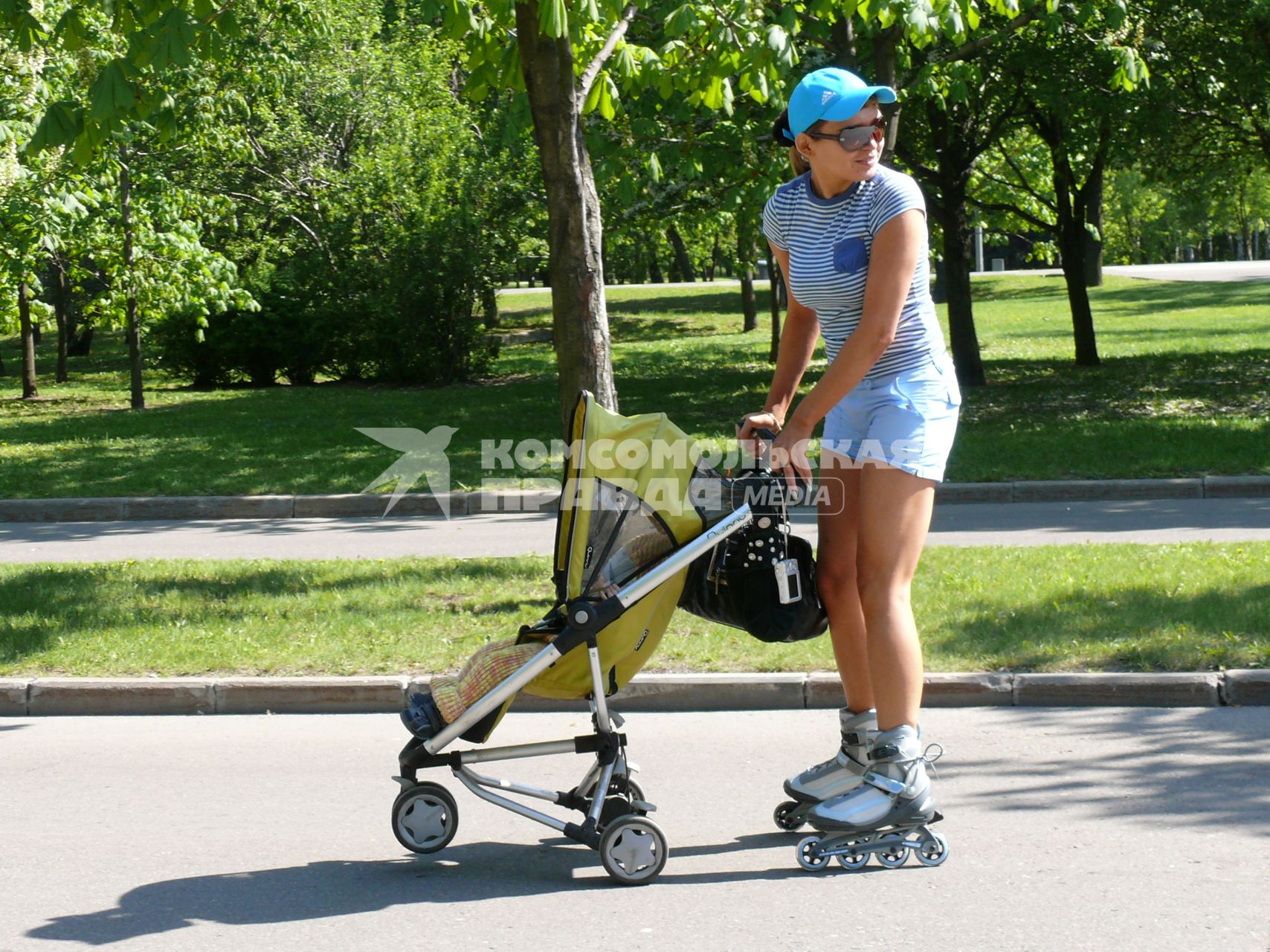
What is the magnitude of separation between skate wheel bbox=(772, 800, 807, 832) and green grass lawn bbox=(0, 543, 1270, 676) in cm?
167

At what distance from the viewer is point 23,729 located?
235 inches

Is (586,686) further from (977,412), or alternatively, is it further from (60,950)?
(977,412)

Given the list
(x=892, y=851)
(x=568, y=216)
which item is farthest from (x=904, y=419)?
(x=568, y=216)

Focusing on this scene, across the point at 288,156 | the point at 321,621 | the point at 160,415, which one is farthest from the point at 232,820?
the point at 288,156

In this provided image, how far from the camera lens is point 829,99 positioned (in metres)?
3.92

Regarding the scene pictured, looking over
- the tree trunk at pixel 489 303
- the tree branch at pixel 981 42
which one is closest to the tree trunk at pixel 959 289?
the tree branch at pixel 981 42

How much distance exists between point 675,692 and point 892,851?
80.3 inches

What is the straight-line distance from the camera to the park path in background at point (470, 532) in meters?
9.88

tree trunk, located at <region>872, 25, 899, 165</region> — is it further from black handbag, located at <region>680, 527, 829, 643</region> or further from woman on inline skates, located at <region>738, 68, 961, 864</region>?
black handbag, located at <region>680, 527, 829, 643</region>

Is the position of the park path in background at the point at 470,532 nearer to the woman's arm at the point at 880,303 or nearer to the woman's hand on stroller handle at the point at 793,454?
the woman's hand on stroller handle at the point at 793,454

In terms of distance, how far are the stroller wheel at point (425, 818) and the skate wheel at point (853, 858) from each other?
117cm

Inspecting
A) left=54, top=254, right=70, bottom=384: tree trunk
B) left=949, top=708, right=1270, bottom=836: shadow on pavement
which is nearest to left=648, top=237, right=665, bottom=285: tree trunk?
left=54, top=254, right=70, bottom=384: tree trunk

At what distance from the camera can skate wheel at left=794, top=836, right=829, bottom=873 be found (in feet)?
13.2

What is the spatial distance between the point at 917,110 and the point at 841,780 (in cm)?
1607
